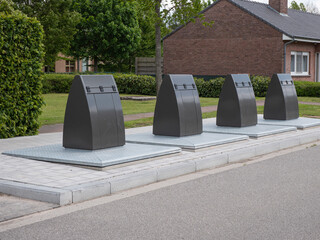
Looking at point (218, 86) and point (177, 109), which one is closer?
point (177, 109)

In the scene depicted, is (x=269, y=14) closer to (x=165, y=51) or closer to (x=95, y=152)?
(x=165, y=51)

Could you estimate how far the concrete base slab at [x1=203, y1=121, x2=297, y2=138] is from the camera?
426 inches

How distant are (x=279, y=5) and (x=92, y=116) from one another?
29809mm

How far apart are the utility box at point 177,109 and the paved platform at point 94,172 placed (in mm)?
817

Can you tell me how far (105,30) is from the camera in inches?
2035

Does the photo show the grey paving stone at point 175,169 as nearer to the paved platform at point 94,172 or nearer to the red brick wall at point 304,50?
the paved platform at point 94,172

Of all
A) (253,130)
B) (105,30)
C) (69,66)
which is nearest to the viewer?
(253,130)

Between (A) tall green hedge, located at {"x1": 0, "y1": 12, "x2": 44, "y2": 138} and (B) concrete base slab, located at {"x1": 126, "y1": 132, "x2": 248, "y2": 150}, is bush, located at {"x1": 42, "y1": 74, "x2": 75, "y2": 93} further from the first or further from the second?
(B) concrete base slab, located at {"x1": 126, "y1": 132, "x2": 248, "y2": 150}

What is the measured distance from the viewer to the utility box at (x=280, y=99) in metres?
13.0

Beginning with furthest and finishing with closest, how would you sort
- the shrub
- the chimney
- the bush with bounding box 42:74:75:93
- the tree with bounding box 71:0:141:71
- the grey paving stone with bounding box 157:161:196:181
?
the tree with bounding box 71:0:141:71
the chimney
the bush with bounding box 42:74:75:93
the shrub
the grey paving stone with bounding box 157:161:196:181

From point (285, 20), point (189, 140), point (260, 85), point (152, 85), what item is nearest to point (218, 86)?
point (260, 85)

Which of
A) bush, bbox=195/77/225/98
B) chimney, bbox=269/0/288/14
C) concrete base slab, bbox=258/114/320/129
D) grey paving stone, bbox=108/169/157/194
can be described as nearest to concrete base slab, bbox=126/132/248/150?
grey paving stone, bbox=108/169/157/194

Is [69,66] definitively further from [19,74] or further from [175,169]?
[175,169]

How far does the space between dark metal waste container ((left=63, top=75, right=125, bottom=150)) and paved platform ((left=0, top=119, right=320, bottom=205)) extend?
767mm
